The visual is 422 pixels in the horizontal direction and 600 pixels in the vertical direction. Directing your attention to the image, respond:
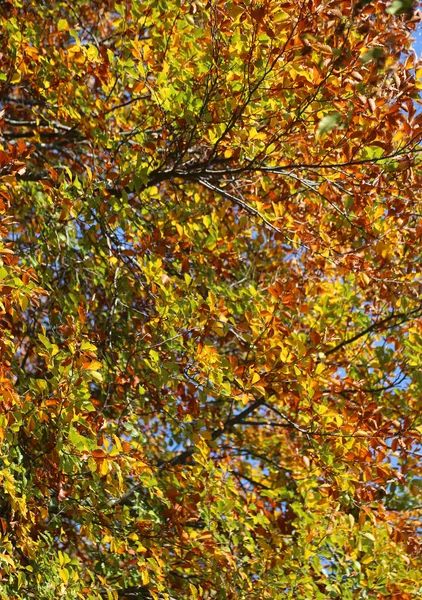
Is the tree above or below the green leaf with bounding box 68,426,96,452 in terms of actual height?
above

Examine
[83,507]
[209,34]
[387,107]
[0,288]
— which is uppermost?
[209,34]

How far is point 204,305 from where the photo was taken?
4.77 meters

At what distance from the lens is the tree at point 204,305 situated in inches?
168

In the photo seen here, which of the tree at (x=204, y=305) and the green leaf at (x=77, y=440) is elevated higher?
the tree at (x=204, y=305)

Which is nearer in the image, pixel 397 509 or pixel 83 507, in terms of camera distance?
pixel 83 507

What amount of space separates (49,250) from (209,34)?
1985 mm

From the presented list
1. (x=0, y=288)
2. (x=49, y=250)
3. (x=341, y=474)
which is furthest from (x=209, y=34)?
(x=341, y=474)

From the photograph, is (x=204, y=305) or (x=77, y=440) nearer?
(x=77, y=440)

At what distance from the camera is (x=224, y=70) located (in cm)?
475

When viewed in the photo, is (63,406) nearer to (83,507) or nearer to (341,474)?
(83,507)

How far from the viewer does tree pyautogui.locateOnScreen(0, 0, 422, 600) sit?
4258 millimetres

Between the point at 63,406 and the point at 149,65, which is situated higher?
the point at 149,65

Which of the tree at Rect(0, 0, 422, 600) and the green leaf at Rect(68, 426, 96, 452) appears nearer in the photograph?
the green leaf at Rect(68, 426, 96, 452)

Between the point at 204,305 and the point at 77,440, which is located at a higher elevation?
the point at 204,305
